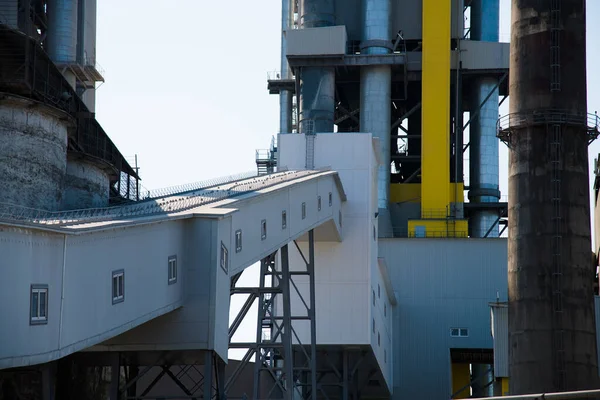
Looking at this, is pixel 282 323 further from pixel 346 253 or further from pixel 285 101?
pixel 285 101

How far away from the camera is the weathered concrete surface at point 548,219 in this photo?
3616 centimetres

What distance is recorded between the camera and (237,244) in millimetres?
25828

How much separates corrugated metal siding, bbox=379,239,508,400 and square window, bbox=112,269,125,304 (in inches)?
1392

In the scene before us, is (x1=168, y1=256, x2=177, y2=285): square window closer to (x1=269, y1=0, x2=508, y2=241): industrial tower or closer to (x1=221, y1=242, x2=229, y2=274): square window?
(x1=221, y1=242, x2=229, y2=274): square window

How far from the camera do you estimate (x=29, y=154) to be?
33.5 meters

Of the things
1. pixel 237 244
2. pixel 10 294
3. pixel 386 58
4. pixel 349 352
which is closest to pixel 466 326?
pixel 349 352

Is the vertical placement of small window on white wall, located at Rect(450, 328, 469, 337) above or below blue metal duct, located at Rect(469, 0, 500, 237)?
below

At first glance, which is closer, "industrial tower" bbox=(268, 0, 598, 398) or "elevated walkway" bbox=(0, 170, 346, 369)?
"elevated walkway" bbox=(0, 170, 346, 369)

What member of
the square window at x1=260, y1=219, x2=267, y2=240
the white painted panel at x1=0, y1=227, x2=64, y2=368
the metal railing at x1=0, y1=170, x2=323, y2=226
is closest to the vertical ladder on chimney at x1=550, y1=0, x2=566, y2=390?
the metal railing at x1=0, y1=170, x2=323, y2=226

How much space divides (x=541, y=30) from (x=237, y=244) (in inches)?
642

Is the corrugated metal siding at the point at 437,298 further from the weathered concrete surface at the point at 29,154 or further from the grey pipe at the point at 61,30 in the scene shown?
the weathered concrete surface at the point at 29,154

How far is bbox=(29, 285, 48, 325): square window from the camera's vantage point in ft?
55.6

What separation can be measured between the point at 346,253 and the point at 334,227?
243cm

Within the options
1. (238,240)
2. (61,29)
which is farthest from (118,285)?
(61,29)
